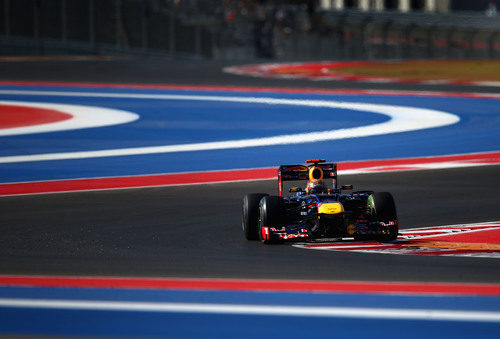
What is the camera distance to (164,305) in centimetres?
783

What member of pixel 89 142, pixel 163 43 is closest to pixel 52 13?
pixel 163 43

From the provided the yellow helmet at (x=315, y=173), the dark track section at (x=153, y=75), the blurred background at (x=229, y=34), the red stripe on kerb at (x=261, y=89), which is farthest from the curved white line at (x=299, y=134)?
the blurred background at (x=229, y=34)

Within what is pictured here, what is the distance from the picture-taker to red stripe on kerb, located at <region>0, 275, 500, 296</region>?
327 inches

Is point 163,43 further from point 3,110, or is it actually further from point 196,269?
point 196,269

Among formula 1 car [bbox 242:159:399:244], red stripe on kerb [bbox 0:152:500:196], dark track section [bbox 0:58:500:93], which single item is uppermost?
formula 1 car [bbox 242:159:399:244]

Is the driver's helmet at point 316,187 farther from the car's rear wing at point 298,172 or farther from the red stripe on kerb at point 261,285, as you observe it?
the red stripe on kerb at point 261,285

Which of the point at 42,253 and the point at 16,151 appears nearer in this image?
the point at 42,253

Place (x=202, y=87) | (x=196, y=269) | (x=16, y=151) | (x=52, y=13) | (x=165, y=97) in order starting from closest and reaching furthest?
(x=196, y=269) → (x=16, y=151) → (x=165, y=97) → (x=202, y=87) → (x=52, y=13)

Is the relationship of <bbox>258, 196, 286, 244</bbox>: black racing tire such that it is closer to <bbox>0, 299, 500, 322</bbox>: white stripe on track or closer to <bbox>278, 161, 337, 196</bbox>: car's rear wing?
<bbox>278, 161, 337, 196</bbox>: car's rear wing

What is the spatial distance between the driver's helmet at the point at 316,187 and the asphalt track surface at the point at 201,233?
77 cm

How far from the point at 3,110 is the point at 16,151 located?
8467 millimetres

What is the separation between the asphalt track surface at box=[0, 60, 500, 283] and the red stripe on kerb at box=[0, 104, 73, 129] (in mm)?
10953

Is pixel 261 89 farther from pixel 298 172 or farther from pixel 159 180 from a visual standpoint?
pixel 298 172

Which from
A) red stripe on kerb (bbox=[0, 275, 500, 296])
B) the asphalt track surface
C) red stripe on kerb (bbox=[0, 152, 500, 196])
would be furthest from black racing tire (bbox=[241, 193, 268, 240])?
red stripe on kerb (bbox=[0, 152, 500, 196])
